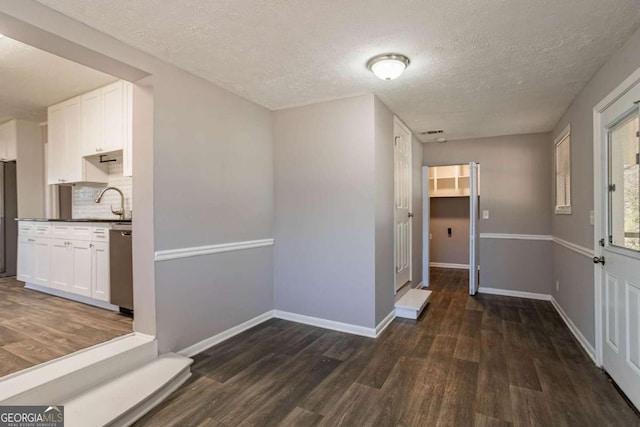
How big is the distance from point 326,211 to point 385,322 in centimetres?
136

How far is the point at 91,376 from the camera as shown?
6.84ft

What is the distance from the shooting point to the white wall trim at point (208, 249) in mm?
2553

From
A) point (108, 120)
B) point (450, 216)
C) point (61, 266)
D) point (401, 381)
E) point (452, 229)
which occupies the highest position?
point (108, 120)

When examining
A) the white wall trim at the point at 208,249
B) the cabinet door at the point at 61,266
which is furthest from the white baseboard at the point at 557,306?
the cabinet door at the point at 61,266

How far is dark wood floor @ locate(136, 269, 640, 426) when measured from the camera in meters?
1.97

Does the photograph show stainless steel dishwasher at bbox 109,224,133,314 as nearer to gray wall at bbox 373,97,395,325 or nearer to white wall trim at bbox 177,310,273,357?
white wall trim at bbox 177,310,273,357

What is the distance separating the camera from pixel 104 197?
15.2 feet

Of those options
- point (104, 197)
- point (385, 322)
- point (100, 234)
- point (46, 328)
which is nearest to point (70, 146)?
point (104, 197)

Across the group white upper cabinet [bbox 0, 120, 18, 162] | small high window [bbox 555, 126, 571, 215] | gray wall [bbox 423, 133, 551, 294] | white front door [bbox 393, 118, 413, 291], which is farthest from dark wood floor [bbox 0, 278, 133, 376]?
gray wall [bbox 423, 133, 551, 294]

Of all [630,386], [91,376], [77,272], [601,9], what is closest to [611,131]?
[601,9]

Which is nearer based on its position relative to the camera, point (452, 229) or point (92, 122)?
point (92, 122)

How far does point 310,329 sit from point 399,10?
2.92 meters

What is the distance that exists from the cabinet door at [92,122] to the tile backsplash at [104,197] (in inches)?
12.1

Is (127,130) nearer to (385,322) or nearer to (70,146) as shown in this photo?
(70,146)
